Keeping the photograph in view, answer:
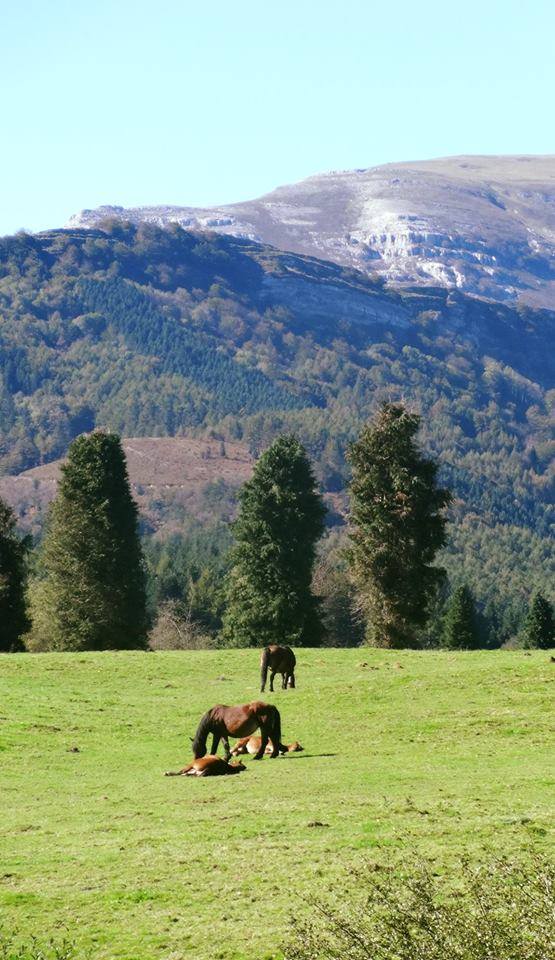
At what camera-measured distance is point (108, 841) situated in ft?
67.3

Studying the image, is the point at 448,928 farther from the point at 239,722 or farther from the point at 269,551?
the point at 269,551

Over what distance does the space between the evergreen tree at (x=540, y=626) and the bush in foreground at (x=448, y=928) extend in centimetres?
8114

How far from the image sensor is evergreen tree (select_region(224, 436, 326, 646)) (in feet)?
226

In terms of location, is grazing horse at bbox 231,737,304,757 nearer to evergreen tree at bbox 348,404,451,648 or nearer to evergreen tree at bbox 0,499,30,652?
evergreen tree at bbox 348,404,451,648

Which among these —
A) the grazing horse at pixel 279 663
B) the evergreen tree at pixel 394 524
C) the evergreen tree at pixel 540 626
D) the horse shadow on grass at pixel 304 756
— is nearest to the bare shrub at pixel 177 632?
the evergreen tree at pixel 540 626

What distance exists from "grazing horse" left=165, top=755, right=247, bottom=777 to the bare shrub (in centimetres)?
7252

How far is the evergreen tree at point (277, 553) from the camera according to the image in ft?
226

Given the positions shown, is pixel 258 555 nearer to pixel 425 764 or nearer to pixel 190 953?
pixel 425 764

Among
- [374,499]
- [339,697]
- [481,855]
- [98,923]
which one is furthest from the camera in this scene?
[374,499]

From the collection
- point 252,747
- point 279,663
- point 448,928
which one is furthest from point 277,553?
point 448,928

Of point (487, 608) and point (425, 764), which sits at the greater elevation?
point (425, 764)

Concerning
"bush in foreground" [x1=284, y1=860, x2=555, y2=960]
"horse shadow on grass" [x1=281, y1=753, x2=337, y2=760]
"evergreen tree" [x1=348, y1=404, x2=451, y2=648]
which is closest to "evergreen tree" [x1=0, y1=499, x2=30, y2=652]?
"evergreen tree" [x1=348, y1=404, x2=451, y2=648]

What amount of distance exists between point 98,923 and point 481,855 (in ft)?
18.3

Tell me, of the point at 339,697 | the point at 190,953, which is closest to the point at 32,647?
the point at 339,697
